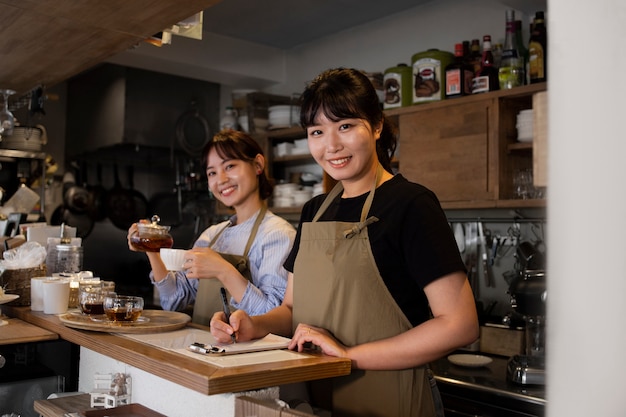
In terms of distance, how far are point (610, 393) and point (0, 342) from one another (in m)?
1.78

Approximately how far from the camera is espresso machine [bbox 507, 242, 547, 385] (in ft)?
8.31

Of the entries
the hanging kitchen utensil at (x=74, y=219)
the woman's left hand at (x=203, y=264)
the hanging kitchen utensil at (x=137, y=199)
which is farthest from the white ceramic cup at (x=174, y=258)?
the hanging kitchen utensil at (x=137, y=199)

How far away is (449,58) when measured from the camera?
3945 millimetres

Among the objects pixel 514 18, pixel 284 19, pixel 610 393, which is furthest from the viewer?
pixel 284 19

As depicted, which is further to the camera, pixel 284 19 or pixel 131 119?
pixel 131 119

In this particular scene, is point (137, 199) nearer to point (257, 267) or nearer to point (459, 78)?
point (459, 78)

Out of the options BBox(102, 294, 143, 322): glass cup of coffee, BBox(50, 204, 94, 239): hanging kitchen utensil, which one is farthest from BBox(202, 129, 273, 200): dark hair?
BBox(50, 204, 94, 239): hanging kitchen utensil

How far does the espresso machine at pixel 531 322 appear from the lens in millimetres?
2533

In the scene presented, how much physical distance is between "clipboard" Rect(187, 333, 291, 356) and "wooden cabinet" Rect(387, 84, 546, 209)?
209 centimetres

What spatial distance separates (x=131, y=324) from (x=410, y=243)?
0.88 metres

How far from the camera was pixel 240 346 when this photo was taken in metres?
1.61

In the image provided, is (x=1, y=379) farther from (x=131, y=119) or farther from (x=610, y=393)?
(x=131, y=119)

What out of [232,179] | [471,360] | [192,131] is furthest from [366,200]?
[192,131]

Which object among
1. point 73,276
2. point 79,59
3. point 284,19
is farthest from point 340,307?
point 284,19
